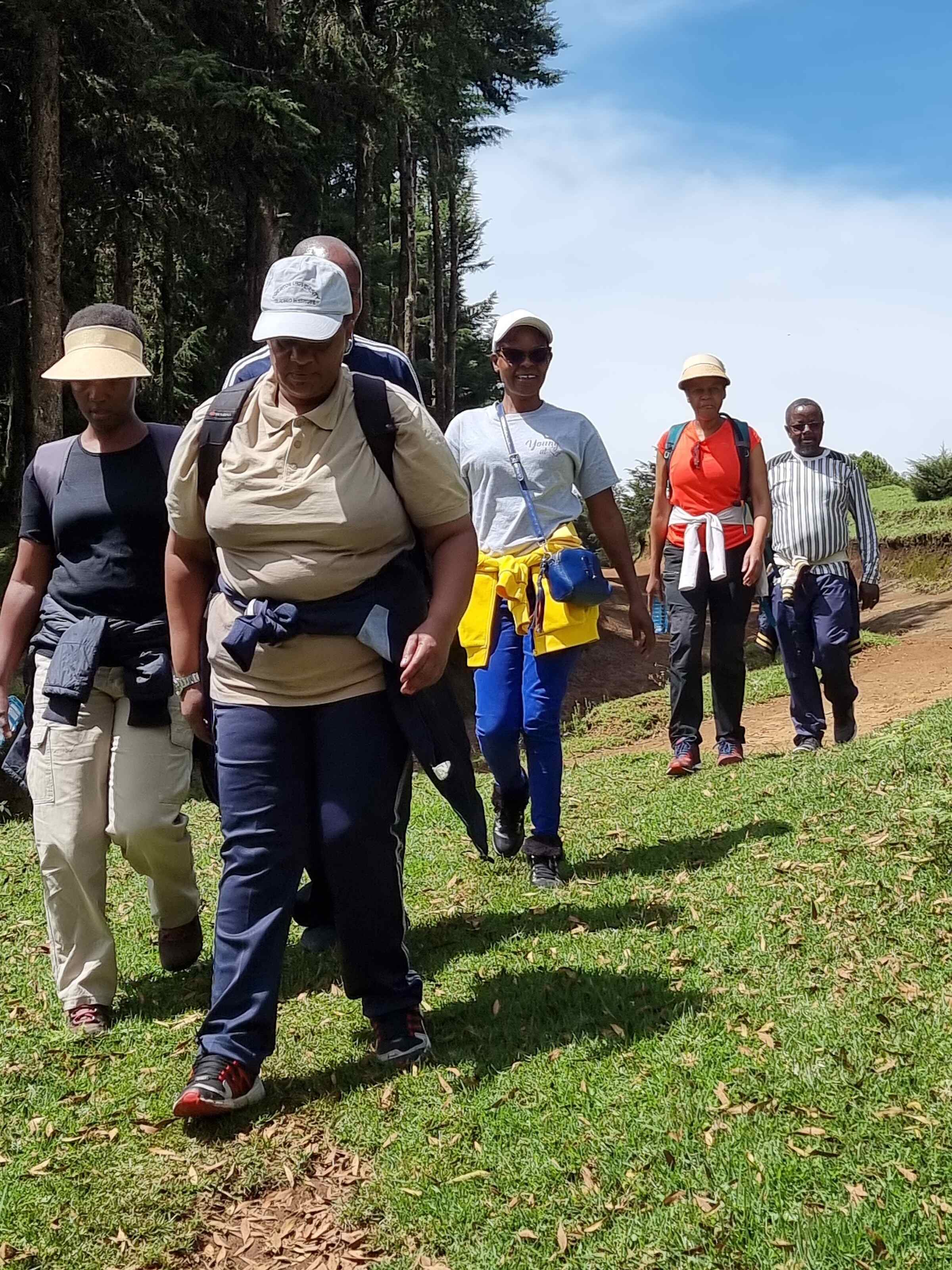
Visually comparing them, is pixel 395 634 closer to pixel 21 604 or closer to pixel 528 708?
pixel 21 604

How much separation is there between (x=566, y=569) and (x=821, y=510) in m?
3.48

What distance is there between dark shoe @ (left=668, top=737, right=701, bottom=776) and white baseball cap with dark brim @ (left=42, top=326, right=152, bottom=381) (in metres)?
4.60

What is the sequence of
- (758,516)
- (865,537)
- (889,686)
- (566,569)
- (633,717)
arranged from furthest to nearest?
(633,717), (889,686), (865,537), (758,516), (566,569)

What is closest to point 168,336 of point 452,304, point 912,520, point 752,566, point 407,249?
point 407,249

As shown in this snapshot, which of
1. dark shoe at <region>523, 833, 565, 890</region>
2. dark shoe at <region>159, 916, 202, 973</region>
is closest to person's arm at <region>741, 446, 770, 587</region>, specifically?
dark shoe at <region>523, 833, 565, 890</region>

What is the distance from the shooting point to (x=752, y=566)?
7.98 metres

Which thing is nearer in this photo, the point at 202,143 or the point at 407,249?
the point at 202,143

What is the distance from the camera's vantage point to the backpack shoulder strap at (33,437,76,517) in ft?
15.9

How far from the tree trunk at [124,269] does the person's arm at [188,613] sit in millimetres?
16194

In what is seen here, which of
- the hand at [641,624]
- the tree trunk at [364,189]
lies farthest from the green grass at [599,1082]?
the tree trunk at [364,189]

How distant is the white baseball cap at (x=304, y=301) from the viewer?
3.66 meters

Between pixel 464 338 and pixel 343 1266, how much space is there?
139 feet

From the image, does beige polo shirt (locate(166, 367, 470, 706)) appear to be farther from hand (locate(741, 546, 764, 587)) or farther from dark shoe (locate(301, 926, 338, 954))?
hand (locate(741, 546, 764, 587))

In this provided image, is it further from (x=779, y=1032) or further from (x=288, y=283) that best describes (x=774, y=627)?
(x=288, y=283)
